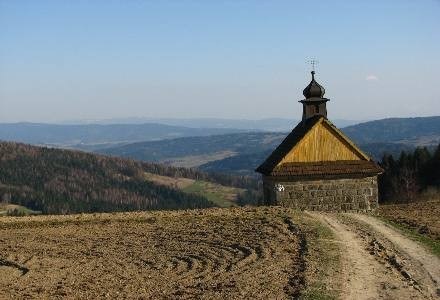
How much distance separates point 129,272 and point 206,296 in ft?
14.0

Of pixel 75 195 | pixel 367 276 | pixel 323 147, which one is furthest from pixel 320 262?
pixel 75 195

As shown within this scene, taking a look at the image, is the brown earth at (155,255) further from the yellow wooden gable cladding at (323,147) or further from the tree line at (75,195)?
the tree line at (75,195)

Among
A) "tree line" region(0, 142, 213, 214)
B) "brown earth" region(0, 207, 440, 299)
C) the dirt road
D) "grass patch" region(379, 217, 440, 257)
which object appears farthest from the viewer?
"tree line" region(0, 142, 213, 214)

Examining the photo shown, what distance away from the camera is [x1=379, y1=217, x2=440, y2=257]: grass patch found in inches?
824

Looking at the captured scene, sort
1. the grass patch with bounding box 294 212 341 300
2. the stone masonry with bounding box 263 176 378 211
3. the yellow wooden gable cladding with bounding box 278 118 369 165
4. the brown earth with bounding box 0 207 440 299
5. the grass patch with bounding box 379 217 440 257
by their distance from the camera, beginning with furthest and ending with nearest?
the yellow wooden gable cladding with bounding box 278 118 369 165 → the stone masonry with bounding box 263 176 378 211 → the grass patch with bounding box 379 217 440 257 → the brown earth with bounding box 0 207 440 299 → the grass patch with bounding box 294 212 341 300

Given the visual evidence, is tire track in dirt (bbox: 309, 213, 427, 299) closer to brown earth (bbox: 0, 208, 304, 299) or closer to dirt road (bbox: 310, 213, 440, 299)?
dirt road (bbox: 310, 213, 440, 299)

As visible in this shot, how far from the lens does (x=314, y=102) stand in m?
36.8

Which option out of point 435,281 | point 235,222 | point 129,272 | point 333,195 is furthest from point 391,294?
point 333,195

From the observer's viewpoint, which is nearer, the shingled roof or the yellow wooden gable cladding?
the shingled roof

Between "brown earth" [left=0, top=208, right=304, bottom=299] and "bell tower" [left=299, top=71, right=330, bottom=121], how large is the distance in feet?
30.6

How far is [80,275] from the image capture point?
18.1 meters

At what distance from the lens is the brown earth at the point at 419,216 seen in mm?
24984

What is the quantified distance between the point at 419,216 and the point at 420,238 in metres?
6.08

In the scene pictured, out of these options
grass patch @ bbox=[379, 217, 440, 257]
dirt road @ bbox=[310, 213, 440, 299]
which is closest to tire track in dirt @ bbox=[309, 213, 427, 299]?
dirt road @ bbox=[310, 213, 440, 299]
